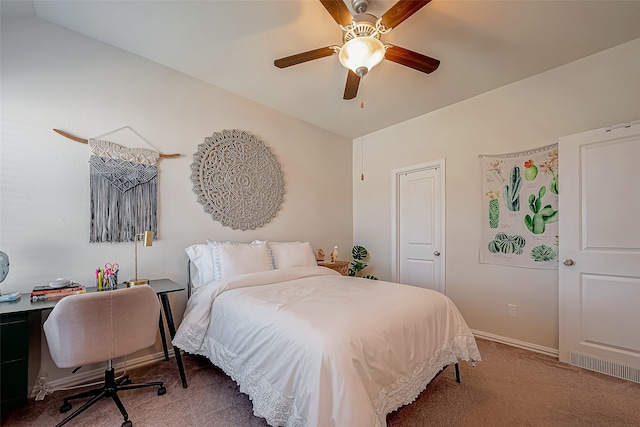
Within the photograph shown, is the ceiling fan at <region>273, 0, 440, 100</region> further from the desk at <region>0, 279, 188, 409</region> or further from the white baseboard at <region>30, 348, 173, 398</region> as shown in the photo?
the white baseboard at <region>30, 348, 173, 398</region>

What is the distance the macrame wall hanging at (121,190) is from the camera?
2287mm

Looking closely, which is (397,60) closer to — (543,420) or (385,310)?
(385,310)

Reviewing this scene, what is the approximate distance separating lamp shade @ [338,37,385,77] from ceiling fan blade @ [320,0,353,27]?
0.13 m

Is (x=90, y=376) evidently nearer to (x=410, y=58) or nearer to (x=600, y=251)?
(x=410, y=58)

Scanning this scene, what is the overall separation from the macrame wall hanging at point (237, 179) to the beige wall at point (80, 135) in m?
0.09

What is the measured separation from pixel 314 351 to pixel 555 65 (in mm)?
3314

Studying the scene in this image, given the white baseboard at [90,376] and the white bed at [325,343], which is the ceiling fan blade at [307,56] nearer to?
the white bed at [325,343]

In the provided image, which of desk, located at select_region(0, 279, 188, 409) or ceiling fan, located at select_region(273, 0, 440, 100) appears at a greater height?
ceiling fan, located at select_region(273, 0, 440, 100)

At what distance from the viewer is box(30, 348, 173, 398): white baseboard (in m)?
2.01

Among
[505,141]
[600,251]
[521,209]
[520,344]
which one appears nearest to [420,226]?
[521,209]

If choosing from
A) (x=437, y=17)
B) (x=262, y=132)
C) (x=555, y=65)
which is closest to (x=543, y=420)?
(x=437, y=17)

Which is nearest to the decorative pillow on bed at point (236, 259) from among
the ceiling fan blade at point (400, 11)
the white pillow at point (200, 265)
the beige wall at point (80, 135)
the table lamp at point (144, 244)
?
the white pillow at point (200, 265)

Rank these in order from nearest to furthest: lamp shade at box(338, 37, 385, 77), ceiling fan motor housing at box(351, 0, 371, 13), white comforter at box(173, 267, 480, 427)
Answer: white comforter at box(173, 267, 480, 427)
lamp shade at box(338, 37, 385, 77)
ceiling fan motor housing at box(351, 0, 371, 13)

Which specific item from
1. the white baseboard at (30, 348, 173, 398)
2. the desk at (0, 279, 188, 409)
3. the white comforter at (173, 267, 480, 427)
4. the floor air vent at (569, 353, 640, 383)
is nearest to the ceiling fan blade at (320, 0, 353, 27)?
the white comforter at (173, 267, 480, 427)
